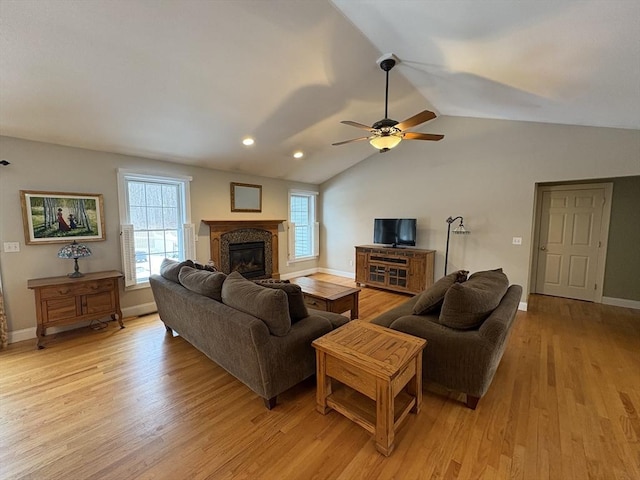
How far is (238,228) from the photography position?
5371mm

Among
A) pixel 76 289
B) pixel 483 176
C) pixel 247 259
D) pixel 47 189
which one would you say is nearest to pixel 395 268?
pixel 483 176

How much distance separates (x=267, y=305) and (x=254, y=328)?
0.62ft

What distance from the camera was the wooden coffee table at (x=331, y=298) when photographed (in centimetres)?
335

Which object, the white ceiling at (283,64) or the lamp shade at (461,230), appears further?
the lamp shade at (461,230)

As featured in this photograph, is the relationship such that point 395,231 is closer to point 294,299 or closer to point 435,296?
point 435,296

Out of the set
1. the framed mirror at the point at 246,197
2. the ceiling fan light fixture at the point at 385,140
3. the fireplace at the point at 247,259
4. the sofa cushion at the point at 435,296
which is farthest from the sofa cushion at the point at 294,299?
the framed mirror at the point at 246,197

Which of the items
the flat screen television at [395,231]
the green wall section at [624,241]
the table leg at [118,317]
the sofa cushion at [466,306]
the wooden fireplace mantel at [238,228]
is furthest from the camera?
the flat screen television at [395,231]

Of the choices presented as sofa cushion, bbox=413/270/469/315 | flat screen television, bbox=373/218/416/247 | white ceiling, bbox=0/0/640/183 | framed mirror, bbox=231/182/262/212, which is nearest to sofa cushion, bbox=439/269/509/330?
sofa cushion, bbox=413/270/469/315

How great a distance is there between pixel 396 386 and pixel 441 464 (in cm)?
49

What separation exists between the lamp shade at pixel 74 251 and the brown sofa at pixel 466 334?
12.2 feet

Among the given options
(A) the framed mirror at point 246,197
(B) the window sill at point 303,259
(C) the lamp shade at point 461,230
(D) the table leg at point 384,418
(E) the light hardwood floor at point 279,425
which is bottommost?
(E) the light hardwood floor at point 279,425

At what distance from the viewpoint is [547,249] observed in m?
5.00

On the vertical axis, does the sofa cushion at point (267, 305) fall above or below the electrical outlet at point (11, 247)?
below

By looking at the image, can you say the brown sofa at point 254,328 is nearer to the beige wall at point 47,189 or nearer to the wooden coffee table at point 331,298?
the wooden coffee table at point 331,298
